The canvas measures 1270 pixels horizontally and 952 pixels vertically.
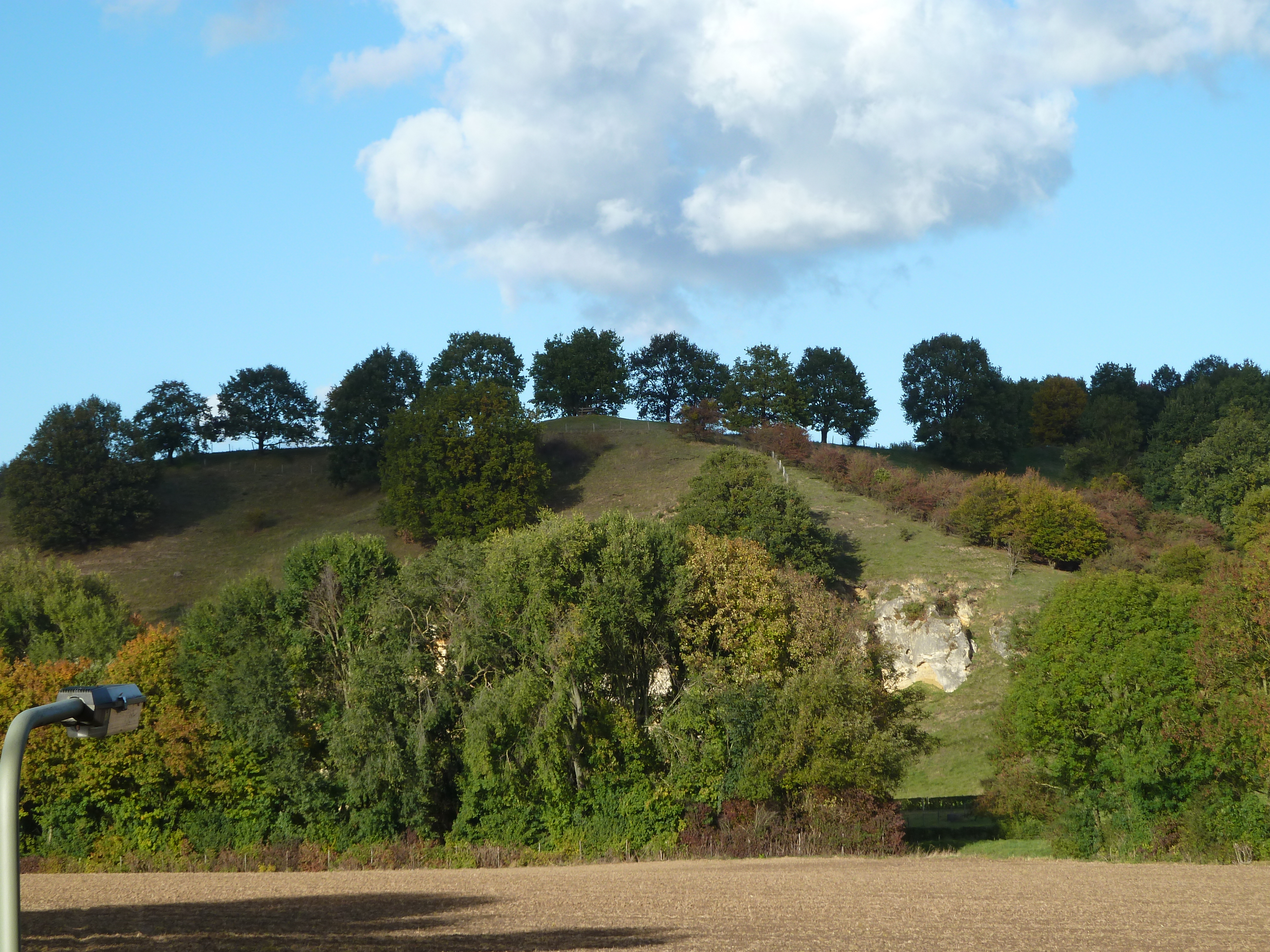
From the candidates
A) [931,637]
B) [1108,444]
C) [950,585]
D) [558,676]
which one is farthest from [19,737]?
[1108,444]

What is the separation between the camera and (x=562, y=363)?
108312mm

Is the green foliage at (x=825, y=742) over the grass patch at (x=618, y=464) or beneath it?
beneath

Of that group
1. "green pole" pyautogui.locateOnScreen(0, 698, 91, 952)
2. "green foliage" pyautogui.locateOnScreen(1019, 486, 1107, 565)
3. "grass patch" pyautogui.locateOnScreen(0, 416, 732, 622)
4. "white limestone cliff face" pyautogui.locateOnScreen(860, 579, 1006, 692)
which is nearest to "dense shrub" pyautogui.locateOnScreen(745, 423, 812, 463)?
"grass patch" pyautogui.locateOnScreen(0, 416, 732, 622)

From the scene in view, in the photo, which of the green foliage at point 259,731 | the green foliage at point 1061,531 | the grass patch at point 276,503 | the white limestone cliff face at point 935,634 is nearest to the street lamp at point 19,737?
the green foliage at point 259,731

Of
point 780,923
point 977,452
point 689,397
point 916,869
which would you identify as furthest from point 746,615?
point 689,397

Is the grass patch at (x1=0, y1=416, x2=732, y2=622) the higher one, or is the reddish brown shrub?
the grass patch at (x1=0, y1=416, x2=732, y2=622)

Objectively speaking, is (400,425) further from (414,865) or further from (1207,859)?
(1207,859)

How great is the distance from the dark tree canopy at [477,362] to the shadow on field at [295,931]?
2927 inches

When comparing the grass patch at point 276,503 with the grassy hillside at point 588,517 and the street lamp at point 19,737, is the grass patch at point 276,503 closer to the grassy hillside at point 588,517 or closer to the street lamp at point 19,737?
the grassy hillside at point 588,517

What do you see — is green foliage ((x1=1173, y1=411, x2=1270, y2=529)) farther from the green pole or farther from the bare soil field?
the green pole

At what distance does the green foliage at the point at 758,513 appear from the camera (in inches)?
2371

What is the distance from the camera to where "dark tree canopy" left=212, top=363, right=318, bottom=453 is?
100188 mm

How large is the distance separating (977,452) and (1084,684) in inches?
2488

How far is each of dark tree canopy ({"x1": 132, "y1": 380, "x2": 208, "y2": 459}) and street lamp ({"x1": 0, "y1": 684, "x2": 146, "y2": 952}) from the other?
97.0m
